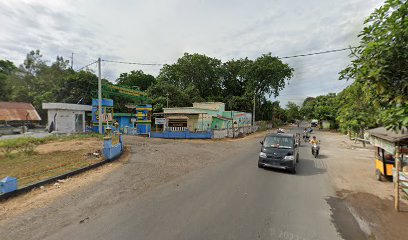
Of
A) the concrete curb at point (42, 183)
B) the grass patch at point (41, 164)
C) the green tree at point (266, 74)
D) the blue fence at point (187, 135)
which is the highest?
the green tree at point (266, 74)

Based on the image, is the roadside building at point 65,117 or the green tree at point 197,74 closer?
the roadside building at point 65,117

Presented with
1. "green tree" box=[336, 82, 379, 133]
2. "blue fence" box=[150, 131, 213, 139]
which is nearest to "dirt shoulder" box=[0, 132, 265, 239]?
"green tree" box=[336, 82, 379, 133]

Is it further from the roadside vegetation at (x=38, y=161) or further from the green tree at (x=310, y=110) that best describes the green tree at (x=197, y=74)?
the roadside vegetation at (x=38, y=161)

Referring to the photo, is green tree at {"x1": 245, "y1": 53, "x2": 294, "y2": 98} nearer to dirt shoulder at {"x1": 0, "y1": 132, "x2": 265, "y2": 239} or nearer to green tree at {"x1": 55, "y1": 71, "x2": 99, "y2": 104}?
green tree at {"x1": 55, "y1": 71, "x2": 99, "y2": 104}

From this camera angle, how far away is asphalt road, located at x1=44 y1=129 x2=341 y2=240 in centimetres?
411

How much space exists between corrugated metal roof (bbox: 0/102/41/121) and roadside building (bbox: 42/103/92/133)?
9.33 meters

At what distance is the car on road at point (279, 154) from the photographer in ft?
28.9

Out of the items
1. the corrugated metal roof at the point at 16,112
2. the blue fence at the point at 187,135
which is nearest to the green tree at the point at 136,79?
the corrugated metal roof at the point at 16,112

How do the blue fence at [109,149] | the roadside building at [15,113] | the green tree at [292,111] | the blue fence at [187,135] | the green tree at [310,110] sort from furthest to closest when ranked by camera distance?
the green tree at [292,111]
the green tree at [310,110]
the roadside building at [15,113]
the blue fence at [187,135]
the blue fence at [109,149]

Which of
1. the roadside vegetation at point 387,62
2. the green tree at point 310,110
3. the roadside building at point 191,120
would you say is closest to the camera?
the roadside vegetation at point 387,62

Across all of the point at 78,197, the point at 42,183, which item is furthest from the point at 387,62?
the point at 42,183

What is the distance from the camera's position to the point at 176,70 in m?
48.3

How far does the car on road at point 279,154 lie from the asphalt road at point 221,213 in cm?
98

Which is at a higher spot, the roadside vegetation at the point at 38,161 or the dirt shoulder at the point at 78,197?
the roadside vegetation at the point at 38,161
